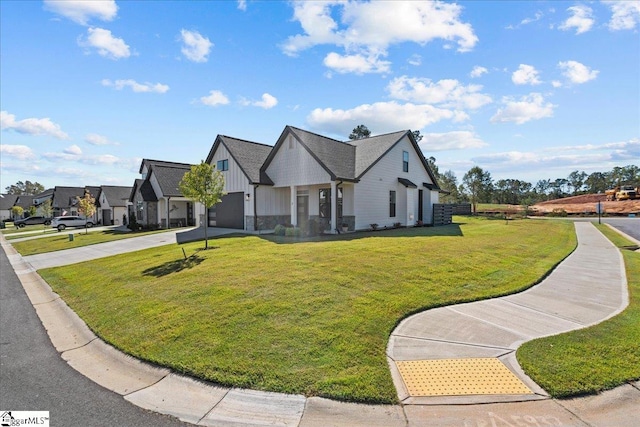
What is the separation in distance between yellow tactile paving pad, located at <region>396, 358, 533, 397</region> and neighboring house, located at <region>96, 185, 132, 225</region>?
143 feet

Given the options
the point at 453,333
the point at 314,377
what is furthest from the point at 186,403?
the point at 453,333

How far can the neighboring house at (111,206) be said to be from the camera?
41281 millimetres

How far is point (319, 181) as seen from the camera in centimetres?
1816

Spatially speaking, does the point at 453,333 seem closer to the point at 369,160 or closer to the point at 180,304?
the point at 180,304

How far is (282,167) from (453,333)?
16.7 metres

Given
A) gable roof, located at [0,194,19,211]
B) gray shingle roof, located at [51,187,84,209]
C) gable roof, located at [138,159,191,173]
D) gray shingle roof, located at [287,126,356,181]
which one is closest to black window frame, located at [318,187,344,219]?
gray shingle roof, located at [287,126,356,181]

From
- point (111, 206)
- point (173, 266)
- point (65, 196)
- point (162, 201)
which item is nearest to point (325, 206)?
point (173, 266)

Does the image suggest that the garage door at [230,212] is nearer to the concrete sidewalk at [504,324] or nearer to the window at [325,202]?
the window at [325,202]

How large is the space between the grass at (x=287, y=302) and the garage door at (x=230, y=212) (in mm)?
9952

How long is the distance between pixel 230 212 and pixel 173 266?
12.5 metres

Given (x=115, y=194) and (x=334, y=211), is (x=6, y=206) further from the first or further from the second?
(x=334, y=211)

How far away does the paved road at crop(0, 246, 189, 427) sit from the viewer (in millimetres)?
3574

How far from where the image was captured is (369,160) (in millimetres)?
19953

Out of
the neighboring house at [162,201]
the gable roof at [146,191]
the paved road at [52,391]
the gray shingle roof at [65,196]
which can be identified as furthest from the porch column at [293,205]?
the gray shingle roof at [65,196]
